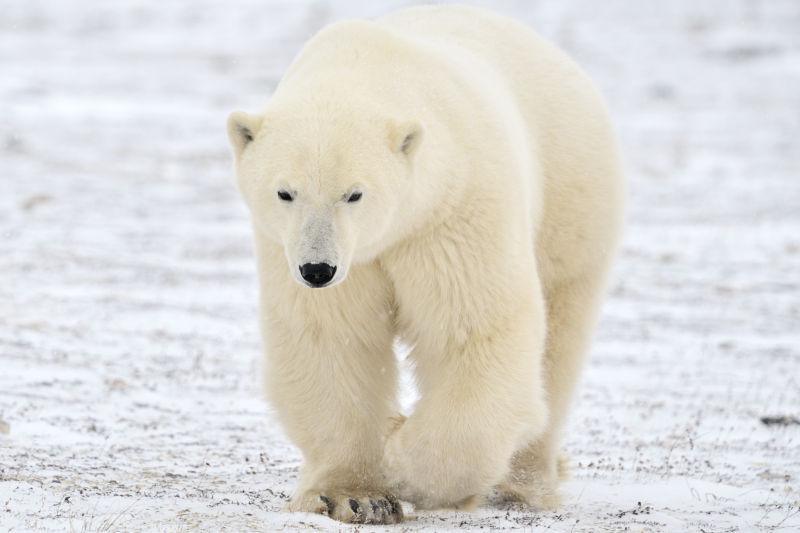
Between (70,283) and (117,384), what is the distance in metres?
3.36

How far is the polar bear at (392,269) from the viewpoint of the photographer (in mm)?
3936

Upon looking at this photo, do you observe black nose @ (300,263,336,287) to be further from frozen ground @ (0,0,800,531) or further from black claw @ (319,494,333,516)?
black claw @ (319,494,333,516)

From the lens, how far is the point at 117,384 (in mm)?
6703

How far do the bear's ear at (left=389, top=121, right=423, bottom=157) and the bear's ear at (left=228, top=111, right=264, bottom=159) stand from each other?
47 centimetres

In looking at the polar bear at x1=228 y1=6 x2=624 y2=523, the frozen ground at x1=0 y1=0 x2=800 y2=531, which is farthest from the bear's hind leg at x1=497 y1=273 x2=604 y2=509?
the polar bear at x1=228 y1=6 x2=624 y2=523

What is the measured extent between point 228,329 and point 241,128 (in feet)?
15.8

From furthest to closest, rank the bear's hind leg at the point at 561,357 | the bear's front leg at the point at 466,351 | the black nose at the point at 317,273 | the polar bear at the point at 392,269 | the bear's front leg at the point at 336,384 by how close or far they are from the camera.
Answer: the bear's hind leg at the point at 561,357
the bear's front leg at the point at 336,384
the bear's front leg at the point at 466,351
the polar bear at the point at 392,269
the black nose at the point at 317,273

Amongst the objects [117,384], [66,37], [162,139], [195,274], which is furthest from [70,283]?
[66,37]

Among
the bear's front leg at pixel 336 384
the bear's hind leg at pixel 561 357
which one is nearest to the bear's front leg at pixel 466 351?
the bear's front leg at pixel 336 384

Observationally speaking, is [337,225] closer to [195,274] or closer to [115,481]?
[115,481]

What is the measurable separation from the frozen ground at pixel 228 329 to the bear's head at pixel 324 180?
96 cm

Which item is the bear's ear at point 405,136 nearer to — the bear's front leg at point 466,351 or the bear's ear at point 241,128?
the bear's front leg at point 466,351

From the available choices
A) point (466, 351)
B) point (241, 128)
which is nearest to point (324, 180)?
point (241, 128)

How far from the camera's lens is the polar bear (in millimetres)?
3936
